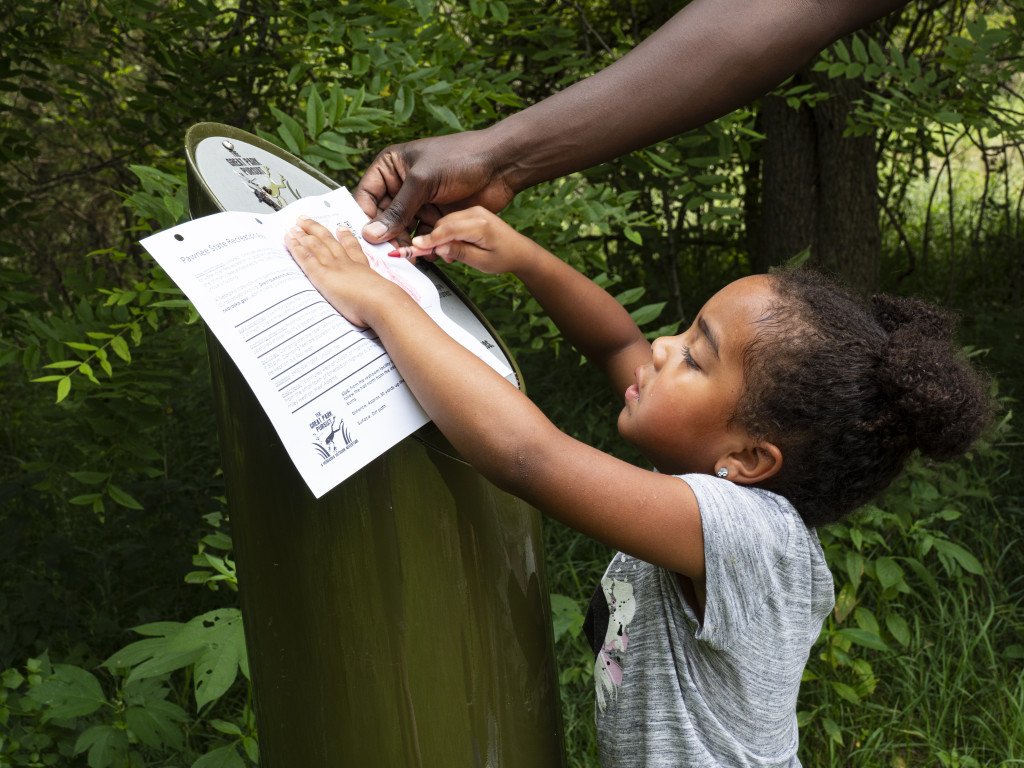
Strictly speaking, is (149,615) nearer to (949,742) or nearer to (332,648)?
(332,648)

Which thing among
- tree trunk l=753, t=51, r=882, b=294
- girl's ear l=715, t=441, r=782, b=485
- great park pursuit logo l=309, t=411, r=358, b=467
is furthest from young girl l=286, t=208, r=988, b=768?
tree trunk l=753, t=51, r=882, b=294

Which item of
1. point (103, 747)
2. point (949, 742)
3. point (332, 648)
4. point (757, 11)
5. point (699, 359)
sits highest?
point (757, 11)

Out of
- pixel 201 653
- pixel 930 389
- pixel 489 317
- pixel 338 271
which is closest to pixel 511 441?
pixel 338 271

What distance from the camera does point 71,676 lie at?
6.41 feet

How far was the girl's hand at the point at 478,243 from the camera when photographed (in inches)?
56.7

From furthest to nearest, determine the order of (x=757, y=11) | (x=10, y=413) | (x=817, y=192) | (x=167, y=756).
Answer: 1. (x=10, y=413)
2. (x=817, y=192)
3. (x=167, y=756)
4. (x=757, y=11)

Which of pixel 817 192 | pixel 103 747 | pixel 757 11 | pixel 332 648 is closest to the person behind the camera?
pixel 332 648

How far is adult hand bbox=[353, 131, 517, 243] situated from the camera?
4.62 feet

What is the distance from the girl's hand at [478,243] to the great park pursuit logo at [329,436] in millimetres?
432

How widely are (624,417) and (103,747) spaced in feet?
4.43

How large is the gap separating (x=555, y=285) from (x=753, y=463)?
518 millimetres

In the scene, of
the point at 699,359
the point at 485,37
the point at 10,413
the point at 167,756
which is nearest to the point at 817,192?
the point at 485,37

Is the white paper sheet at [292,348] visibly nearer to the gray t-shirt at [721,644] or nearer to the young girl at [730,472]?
the young girl at [730,472]

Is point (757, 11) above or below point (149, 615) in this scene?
above
